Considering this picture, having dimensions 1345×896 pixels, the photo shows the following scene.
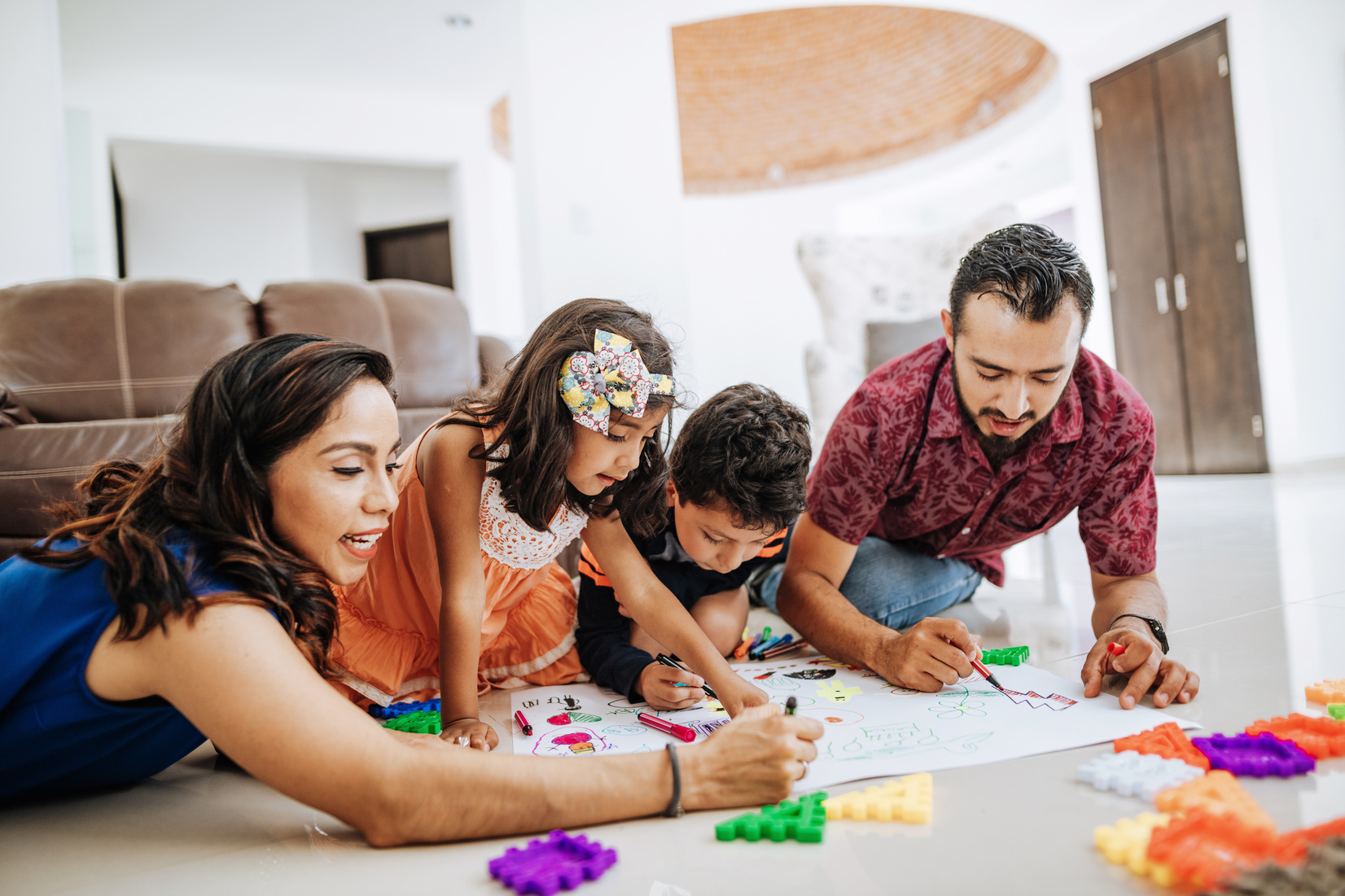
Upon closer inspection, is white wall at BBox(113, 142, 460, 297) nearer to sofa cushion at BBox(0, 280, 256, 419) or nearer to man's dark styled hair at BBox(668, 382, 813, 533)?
sofa cushion at BBox(0, 280, 256, 419)

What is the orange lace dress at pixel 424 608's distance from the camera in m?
1.44

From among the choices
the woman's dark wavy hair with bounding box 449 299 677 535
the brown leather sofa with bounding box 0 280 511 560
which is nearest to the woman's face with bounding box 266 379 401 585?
the woman's dark wavy hair with bounding box 449 299 677 535

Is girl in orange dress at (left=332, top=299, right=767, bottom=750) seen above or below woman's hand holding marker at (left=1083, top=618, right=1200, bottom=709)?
above

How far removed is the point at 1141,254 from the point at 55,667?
5875 millimetres

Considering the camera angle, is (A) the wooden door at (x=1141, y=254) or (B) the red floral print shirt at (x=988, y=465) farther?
A: (A) the wooden door at (x=1141, y=254)

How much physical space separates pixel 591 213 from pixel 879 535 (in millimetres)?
3035

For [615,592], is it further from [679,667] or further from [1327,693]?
[1327,693]

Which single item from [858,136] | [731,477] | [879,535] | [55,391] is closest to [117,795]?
[731,477]

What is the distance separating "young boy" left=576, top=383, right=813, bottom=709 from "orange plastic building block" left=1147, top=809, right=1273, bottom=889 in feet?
2.39

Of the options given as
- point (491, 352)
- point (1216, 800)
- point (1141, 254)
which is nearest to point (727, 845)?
point (1216, 800)

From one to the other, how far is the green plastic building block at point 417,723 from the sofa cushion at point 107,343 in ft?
5.60

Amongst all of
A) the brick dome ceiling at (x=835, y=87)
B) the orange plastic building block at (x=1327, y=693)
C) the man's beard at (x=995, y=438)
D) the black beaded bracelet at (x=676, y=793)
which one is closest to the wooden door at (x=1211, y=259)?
the brick dome ceiling at (x=835, y=87)

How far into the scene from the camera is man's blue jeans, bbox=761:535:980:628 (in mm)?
1815

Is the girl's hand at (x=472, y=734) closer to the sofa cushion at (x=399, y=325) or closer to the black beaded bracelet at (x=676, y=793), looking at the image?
the black beaded bracelet at (x=676, y=793)
